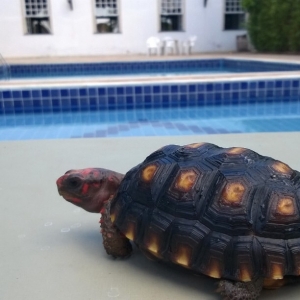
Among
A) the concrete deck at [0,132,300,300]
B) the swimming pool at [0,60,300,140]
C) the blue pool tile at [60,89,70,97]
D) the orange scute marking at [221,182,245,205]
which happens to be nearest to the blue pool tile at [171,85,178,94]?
the swimming pool at [0,60,300,140]

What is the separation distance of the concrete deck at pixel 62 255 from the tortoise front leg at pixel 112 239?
0.05 m

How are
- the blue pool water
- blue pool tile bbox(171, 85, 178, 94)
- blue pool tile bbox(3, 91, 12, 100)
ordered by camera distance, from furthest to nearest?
blue pool tile bbox(171, 85, 178, 94) < blue pool tile bbox(3, 91, 12, 100) < the blue pool water

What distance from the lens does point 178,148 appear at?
1.82m

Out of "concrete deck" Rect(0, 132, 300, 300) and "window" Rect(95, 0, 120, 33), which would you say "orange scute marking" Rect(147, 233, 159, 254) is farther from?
"window" Rect(95, 0, 120, 33)

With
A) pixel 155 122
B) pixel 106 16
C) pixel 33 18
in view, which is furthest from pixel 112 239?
pixel 33 18

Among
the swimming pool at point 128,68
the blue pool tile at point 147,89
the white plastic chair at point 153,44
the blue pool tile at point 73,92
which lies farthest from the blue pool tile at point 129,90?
the white plastic chair at point 153,44

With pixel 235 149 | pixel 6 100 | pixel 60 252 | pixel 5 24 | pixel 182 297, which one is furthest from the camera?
pixel 5 24

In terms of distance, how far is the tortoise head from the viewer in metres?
1.88

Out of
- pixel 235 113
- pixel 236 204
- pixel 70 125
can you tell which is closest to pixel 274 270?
pixel 236 204

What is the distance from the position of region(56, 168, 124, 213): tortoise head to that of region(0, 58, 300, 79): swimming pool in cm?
1037

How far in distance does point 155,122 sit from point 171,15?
13.3 meters

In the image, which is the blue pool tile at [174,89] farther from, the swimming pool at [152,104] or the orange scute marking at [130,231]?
the orange scute marking at [130,231]

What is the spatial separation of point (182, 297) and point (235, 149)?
1.89 feet

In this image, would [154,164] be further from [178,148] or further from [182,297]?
[182,297]
